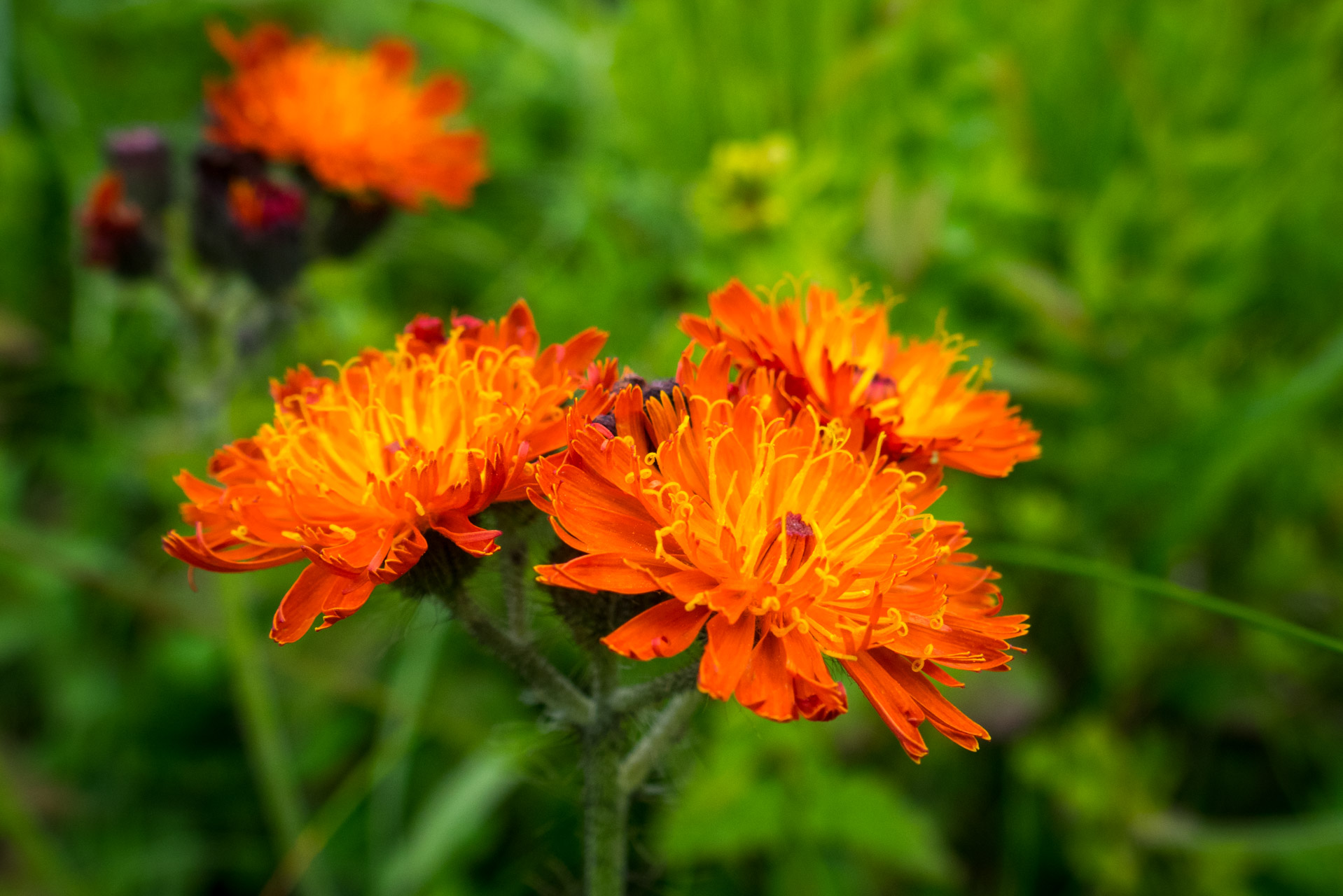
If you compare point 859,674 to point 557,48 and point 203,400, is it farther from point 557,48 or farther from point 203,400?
point 557,48

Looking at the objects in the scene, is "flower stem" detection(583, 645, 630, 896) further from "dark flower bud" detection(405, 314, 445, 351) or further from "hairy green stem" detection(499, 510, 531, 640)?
"dark flower bud" detection(405, 314, 445, 351)

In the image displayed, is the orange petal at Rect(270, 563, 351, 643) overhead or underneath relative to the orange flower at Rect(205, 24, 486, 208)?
underneath

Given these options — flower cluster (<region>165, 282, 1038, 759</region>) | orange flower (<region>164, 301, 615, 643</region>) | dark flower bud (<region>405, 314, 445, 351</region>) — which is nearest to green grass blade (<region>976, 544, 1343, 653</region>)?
flower cluster (<region>165, 282, 1038, 759</region>)

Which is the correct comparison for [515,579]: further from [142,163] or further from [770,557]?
[142,163]

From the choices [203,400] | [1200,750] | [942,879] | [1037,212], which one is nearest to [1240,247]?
[1037,212]

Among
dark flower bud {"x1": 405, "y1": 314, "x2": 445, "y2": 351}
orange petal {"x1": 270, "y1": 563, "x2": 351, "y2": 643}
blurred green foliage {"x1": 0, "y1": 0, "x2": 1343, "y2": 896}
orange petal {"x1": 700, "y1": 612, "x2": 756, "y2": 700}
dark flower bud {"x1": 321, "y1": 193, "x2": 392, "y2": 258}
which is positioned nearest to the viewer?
orange petal {"x1": 700, "y1": 612, "x2": 756, "y2": 700}

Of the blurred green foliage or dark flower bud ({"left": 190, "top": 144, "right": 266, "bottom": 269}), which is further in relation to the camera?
dark flower bud ({"left": 190, "top": 144, "right": 266, "bottom": 269})

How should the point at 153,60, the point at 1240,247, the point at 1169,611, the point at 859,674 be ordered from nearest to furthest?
the point at 859,674 → the point at 1169,611 → the point at 1240,247 → the point at 153,60

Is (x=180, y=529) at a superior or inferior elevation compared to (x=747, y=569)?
inferior
